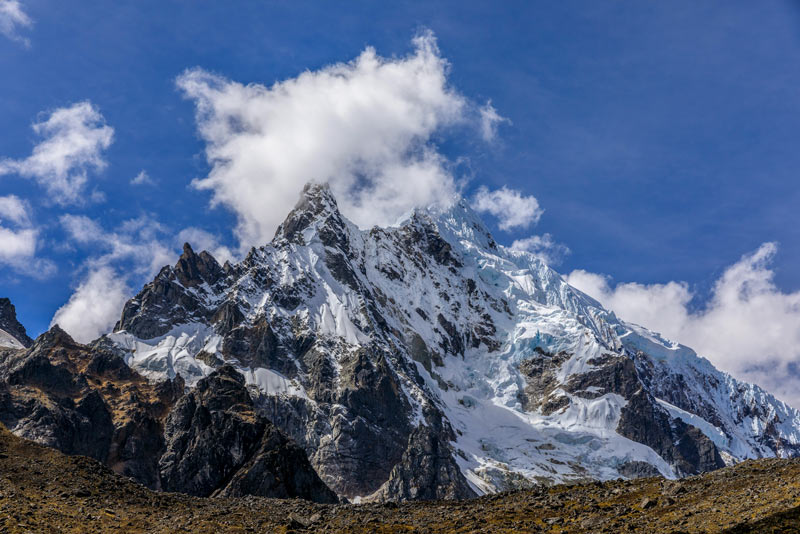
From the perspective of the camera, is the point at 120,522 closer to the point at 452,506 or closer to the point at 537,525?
the point at 452,506

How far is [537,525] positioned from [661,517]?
843 centimetres

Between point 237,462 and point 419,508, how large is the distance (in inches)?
4668

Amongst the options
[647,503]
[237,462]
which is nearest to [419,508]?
[647,503]

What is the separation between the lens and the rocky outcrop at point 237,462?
162 meters

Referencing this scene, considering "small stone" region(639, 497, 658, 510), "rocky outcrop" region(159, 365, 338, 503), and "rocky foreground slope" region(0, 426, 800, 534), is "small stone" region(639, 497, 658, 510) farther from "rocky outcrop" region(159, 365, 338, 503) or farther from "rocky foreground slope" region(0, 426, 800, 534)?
"rocky outcrop" region(159, 365, 338, 503)

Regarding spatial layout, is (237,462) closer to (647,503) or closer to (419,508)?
(419,508)

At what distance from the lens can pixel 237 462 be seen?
561 ft

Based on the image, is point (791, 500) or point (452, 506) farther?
point (452, 506)

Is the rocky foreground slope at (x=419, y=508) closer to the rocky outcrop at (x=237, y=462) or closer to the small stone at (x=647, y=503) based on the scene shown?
the small stone at (x=647, y=503)

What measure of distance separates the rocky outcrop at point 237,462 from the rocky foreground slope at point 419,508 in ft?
289

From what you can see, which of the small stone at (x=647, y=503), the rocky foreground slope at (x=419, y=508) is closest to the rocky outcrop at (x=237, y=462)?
the rocky foreground slope at (x=419, y=508)

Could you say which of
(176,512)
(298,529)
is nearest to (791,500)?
(298,529)

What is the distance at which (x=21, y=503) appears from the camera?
60.3 m

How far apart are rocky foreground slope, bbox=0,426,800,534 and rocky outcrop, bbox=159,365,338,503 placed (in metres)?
Result: 88.1
